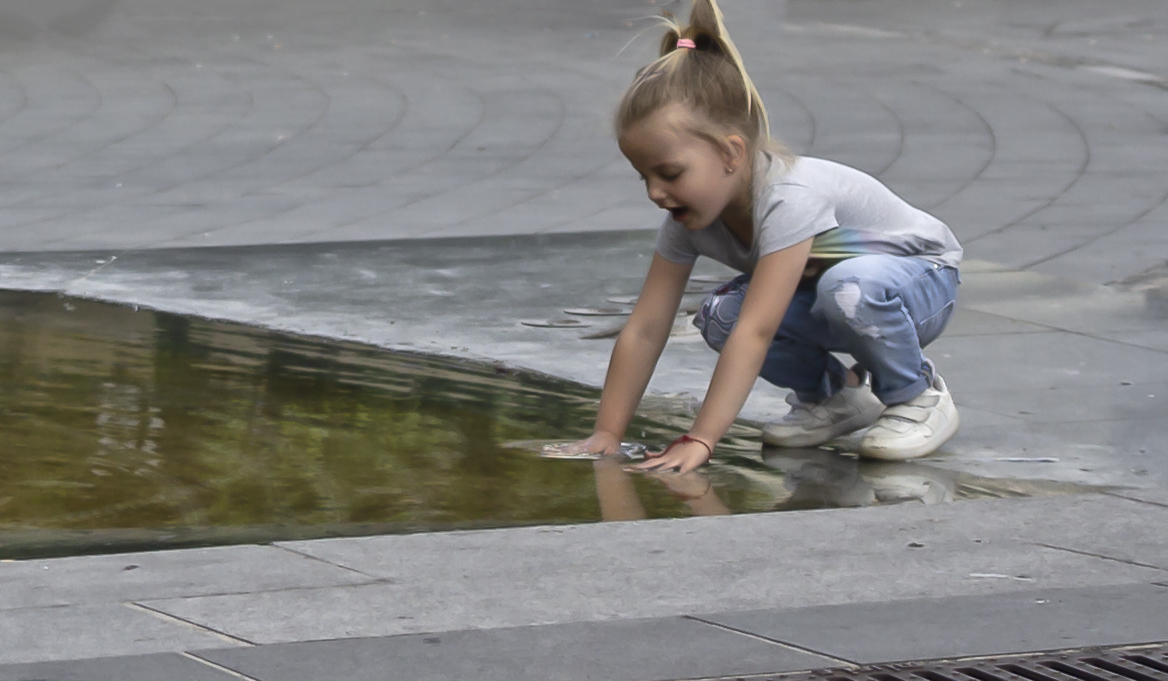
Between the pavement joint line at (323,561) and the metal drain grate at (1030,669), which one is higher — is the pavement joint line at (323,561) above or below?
below

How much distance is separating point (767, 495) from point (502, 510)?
608 mm

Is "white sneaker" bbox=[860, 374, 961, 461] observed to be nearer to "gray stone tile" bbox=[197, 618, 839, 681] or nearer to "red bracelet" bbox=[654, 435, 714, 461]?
"red bracelet" bbox=[654, 435, 714, 461]

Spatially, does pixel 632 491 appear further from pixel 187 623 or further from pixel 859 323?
pixel 187 623

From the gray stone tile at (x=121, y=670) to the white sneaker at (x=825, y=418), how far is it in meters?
2.13

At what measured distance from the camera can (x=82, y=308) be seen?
6254 millimetres

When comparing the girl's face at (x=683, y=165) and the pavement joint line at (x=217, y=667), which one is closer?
the pavement joint line at (x=217, y=667)

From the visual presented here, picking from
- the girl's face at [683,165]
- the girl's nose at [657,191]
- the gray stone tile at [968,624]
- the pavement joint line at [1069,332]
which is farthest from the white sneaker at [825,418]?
the gray stone tile at [968,624]

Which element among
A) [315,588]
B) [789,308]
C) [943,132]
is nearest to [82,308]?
[789,308]

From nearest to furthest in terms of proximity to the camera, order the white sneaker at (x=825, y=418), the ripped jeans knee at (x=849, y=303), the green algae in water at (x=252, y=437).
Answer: the green algae in water at (x=252, y=437) < the ripped jeans knee at (x=849, y=303) < the white sneaker at (x=825, y=418)

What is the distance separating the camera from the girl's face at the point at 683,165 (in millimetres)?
4066

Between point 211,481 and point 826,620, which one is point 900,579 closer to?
point 826,620

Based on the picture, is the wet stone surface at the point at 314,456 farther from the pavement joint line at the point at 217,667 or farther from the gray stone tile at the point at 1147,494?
the pavement joint line at the point at 217,667

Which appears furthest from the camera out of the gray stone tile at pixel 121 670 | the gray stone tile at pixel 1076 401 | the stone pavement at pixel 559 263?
the gray stone tile at pixel 1076 401

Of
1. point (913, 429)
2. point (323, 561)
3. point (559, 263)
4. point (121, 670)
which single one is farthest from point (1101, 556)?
point (559, 263)
